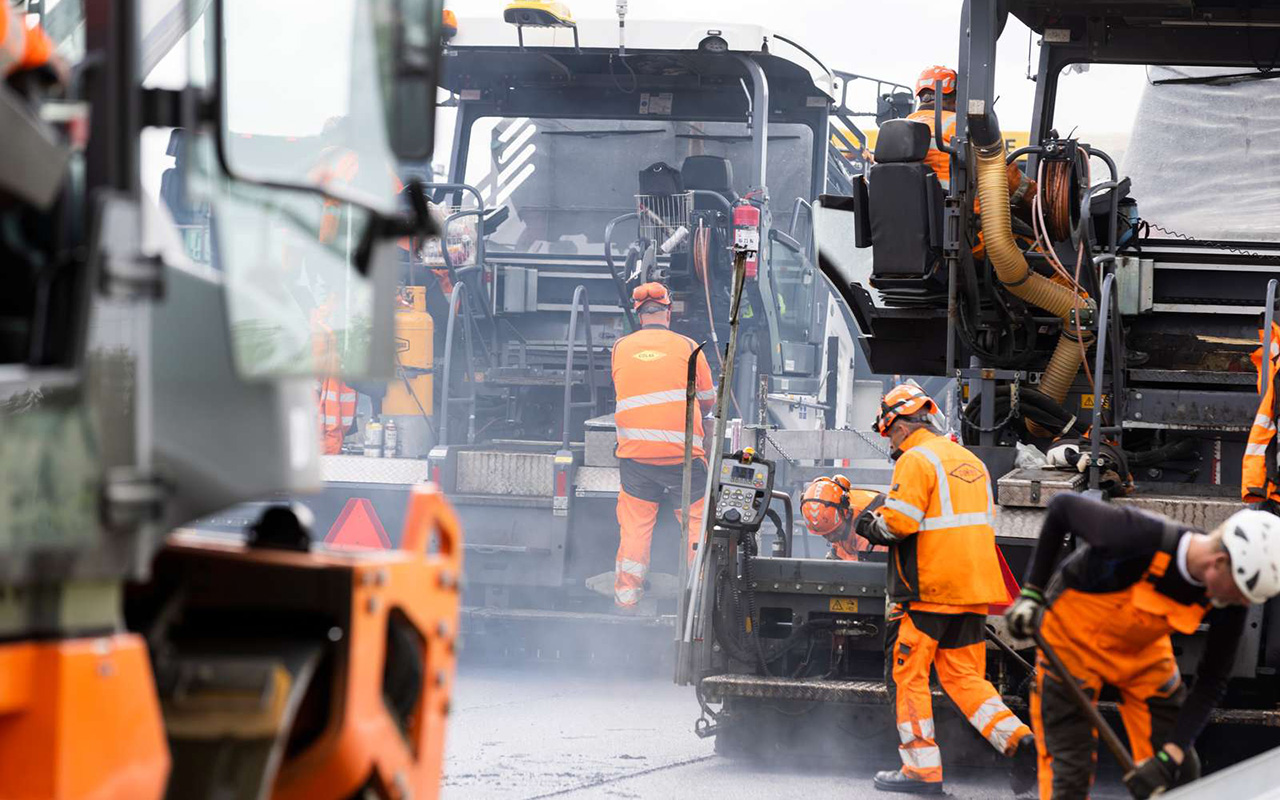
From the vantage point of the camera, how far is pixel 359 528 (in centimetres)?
870

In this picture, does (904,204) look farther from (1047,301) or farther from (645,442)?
(645,442)

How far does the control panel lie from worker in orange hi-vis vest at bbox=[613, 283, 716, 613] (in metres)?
1.48

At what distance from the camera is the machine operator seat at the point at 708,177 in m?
9.76

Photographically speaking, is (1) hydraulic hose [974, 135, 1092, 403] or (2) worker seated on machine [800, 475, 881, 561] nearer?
(1) hydraulic hose [974, 135, 1092, 403]

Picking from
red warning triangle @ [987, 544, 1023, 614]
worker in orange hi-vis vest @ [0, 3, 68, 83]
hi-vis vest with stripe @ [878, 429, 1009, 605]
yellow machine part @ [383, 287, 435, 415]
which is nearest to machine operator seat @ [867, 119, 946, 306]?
hi-vis vest with stripe @ [878, 429, 1009, 605]

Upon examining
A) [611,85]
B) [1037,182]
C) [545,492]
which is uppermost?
[611,85]

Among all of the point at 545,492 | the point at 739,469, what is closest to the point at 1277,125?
the point at 739,469

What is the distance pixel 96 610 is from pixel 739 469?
5.22m

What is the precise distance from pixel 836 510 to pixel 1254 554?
13.3 feet

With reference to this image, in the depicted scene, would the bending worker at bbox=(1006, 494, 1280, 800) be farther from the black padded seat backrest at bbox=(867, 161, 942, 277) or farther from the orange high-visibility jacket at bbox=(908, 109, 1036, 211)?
the orange high-visibility jacket at bbox=(908, 109, 1036, 211)

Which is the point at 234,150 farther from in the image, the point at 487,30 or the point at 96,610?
the point at 487,30

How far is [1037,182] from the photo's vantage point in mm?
6949

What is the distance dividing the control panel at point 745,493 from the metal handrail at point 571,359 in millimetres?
1795

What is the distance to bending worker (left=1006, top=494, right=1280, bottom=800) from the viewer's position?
168 inches
